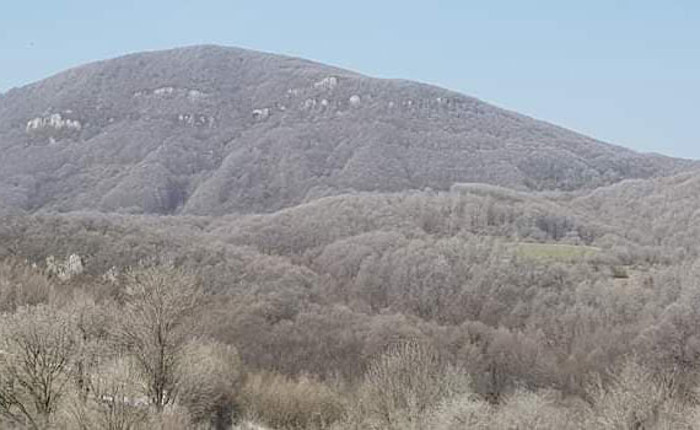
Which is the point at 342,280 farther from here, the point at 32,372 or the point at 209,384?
the point at 32,372

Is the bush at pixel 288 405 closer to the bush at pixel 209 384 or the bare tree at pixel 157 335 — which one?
the bush at pixel 209 384

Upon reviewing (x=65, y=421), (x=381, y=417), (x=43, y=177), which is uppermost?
(x=65, y=421)

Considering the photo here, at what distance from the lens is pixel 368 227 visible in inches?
4660

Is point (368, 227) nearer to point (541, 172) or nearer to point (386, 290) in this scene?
point (386, 290)

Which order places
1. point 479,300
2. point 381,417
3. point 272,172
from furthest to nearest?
point 272,172, point 479,300, point 381,417

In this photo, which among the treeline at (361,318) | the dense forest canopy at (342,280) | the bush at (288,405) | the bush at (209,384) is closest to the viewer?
the treeline at (361,318)

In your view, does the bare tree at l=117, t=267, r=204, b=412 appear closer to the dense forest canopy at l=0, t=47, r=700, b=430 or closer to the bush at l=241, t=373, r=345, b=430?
the dense forest canopy at l=0, t=47, r=700, b=430

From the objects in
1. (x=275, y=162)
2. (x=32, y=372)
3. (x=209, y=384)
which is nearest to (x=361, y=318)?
(x=209, y=384)

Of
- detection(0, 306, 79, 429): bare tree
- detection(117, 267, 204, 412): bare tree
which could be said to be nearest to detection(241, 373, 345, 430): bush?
detection(117, 267, 204, 412): bare tree

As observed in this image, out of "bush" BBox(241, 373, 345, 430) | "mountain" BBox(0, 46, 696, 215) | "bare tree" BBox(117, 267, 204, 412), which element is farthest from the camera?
"mountain" BBox(0, 46, 696, 215)

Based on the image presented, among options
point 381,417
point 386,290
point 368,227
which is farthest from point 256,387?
point 368,227

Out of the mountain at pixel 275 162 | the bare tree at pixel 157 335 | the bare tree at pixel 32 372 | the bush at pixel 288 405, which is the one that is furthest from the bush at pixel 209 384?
the mountain at pixel 275 162

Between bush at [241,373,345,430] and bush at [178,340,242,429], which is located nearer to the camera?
bush at [178,340,242,429]

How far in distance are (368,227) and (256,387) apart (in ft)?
264
